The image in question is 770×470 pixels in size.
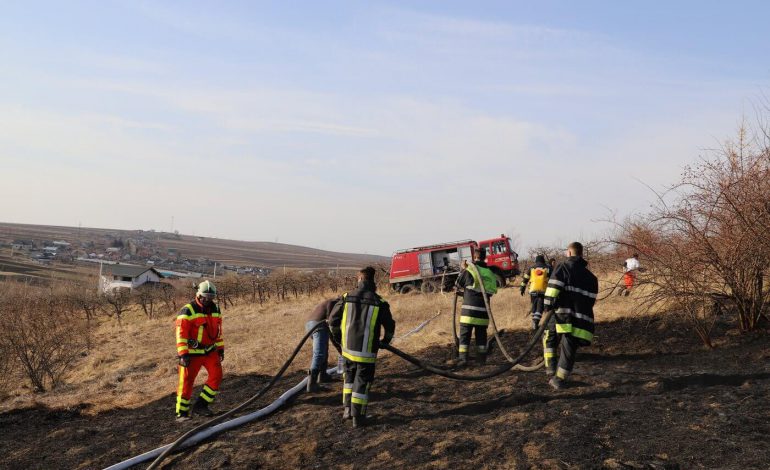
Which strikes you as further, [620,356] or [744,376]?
[620,356]

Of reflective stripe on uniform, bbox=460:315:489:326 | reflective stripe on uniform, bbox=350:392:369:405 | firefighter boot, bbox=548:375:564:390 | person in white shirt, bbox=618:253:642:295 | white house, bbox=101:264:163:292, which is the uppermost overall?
person in white shirt, bbox=618:253:642:295

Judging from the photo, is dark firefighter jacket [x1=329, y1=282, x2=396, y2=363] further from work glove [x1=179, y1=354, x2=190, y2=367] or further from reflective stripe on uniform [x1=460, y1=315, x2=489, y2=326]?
reflective stripe on uniform [x1=460, y1=315, x2=489, y2=326]

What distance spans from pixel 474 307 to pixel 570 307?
1.89 meters

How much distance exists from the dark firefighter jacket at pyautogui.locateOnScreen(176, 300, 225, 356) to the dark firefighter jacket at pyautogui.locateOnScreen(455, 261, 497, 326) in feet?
11.5

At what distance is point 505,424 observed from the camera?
20.3 feet

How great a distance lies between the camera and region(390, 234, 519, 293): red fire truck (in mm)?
27453

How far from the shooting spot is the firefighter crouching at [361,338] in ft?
21.9

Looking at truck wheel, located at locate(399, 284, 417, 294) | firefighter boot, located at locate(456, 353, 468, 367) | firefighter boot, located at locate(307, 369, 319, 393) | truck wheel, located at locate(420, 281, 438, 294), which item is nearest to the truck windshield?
truck wheel, located at locate(420, 281, 438, 294)

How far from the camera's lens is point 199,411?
780cm

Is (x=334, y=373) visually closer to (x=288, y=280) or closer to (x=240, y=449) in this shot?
(x=240, y=449)

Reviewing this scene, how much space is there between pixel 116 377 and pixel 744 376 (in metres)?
13.6

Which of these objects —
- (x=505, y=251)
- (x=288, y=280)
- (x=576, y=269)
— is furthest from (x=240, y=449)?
(x=288, y=280)

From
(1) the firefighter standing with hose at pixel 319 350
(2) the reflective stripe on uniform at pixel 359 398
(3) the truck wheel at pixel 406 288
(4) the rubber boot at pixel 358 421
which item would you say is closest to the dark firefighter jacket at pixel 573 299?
(2) the reflective stripe on uniform at pixel 359 398

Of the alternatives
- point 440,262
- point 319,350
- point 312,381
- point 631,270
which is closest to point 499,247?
point 440,262
